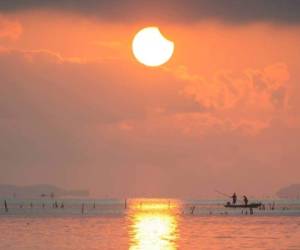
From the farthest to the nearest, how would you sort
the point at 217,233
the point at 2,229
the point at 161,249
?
the point at 2,229 → the point at 217,233 → the point at 161,249

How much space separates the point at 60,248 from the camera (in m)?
63.8

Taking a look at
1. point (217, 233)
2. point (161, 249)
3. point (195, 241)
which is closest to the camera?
point (161, 249)

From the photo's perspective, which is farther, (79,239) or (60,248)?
(79,239)

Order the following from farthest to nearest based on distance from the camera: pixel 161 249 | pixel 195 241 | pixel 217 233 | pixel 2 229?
pixel 2 229
pixel 217 233
pixel 195 241
pixel 161 249

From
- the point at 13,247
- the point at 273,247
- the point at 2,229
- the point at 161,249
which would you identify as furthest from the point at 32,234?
the point at 273,247

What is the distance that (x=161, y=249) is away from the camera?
62.2 metres

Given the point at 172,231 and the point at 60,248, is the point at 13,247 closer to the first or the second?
the point at 60,248

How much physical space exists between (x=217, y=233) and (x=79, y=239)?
48.0 ft

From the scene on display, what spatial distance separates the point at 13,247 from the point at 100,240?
1020cm

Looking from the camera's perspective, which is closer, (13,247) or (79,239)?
(13,247)

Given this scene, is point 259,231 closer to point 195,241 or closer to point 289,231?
point 289,231

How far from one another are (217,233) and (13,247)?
917 inches

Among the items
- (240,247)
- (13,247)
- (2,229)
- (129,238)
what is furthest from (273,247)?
(2,229)

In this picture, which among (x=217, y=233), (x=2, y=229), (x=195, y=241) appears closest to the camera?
(x=195, y=241)
